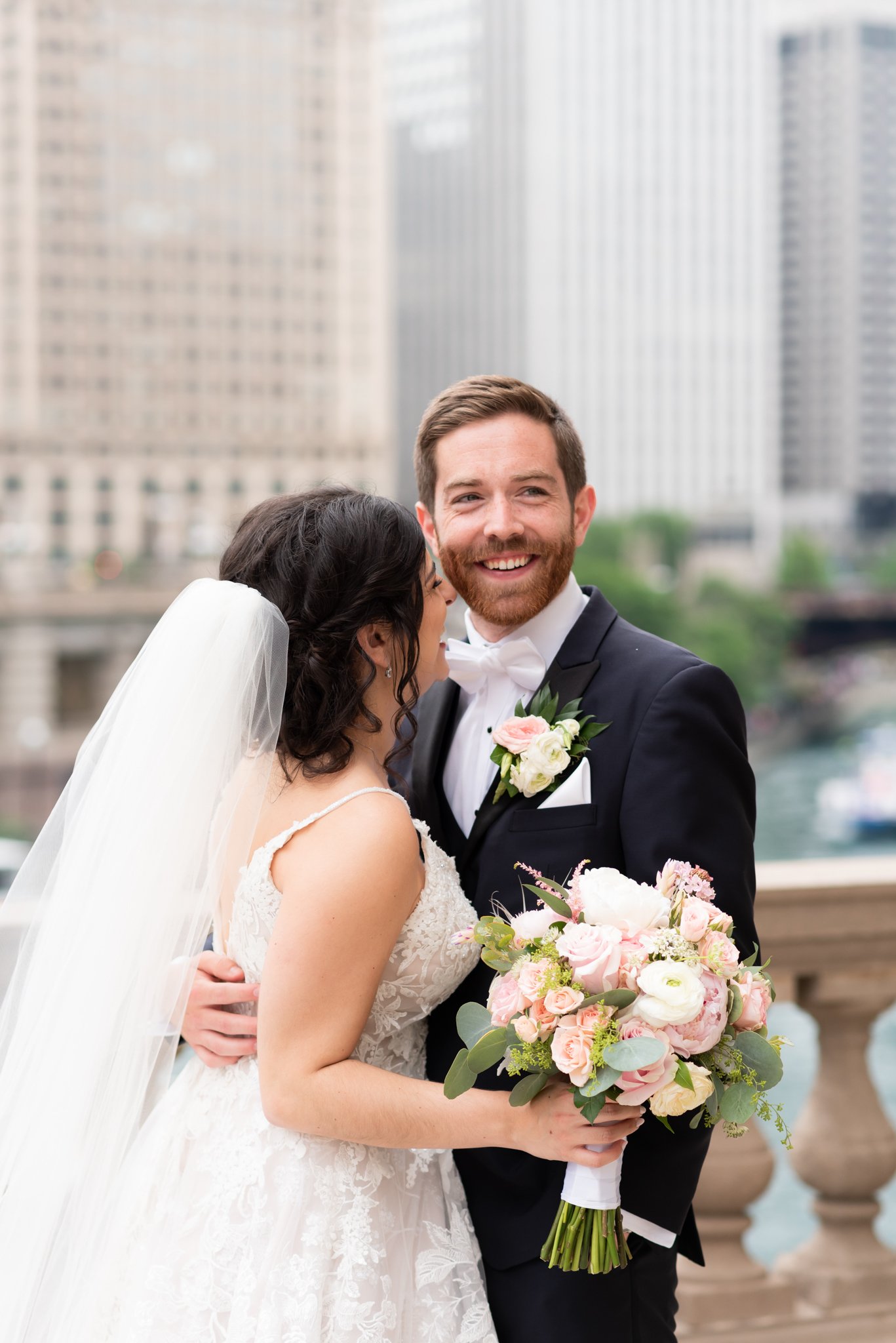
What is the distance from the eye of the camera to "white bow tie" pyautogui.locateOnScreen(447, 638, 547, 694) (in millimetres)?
2426

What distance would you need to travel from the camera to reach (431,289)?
304 feet

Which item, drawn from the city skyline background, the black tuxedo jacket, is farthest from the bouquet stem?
the city skyline background

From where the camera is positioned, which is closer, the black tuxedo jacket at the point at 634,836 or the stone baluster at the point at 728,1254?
the black tuxedo jacket at the point at 634,836

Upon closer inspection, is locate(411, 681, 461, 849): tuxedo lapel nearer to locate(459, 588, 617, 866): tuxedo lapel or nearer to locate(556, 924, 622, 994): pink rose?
locate(459, 588, 617, 866): tuxedo lapel

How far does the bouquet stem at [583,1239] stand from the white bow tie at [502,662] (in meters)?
0.88

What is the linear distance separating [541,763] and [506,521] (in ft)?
1.61

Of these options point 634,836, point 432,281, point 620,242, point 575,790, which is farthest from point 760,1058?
point 432,281

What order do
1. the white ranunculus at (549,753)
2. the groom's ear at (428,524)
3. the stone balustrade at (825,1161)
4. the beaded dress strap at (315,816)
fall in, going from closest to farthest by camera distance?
1. the beaded dress strap at (315,816)
2. the white ranunculus at (549,753)
3. the groom's ear at (428,524)
4. the stone balustrade at (825,1161)

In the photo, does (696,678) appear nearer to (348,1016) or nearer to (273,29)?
(348,1016)

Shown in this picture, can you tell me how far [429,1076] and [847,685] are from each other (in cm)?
6971

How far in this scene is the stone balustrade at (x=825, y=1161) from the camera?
8.92 ft

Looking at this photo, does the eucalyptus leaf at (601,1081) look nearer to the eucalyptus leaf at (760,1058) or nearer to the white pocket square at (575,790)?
the eucalyptus leaf at (760,1058)

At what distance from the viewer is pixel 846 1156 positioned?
2.79 m

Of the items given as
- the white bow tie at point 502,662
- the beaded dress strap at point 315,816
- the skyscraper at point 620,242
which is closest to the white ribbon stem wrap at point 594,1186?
the beaded dress strap at point 315,816
